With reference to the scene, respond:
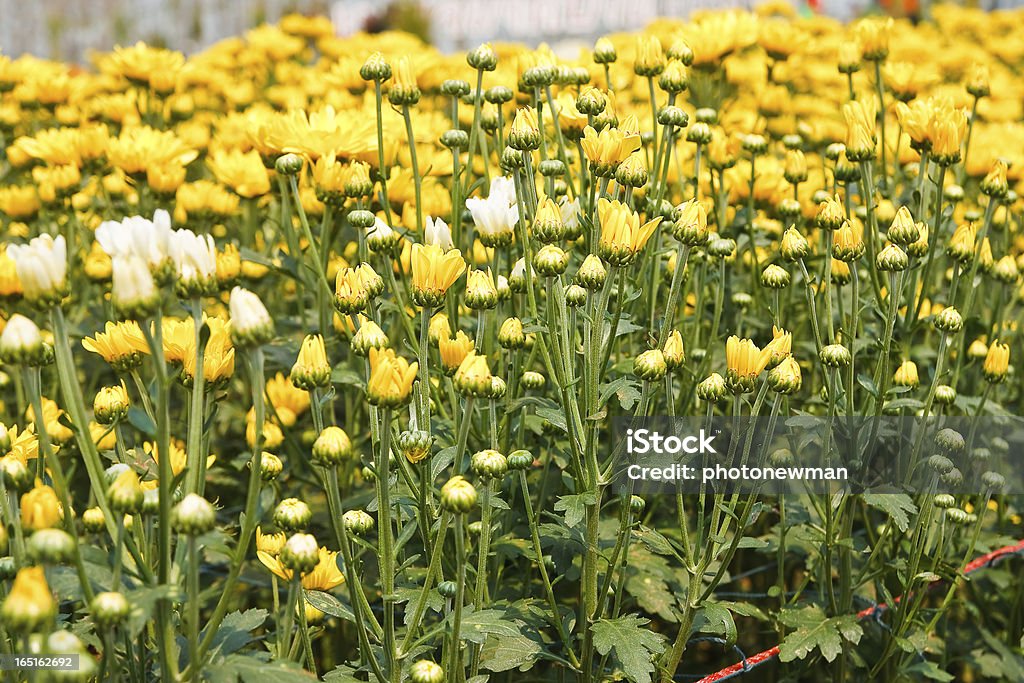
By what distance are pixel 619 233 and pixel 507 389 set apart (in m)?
0.41

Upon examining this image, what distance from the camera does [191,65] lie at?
12.9 ft

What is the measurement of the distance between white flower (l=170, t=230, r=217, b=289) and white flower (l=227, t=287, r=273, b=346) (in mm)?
96

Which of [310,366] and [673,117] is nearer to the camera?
[310,366]

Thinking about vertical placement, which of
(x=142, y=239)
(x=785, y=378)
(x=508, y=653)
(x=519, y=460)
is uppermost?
(x=142, y=239)

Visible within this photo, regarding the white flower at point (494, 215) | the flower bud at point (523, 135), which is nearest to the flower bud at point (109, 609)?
the white flower at point (494, 215)

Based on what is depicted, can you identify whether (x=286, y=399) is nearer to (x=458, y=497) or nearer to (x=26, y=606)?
Result: (x=458, y=497)

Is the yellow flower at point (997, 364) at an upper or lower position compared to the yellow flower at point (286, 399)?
upper

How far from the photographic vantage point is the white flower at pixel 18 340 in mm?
1204

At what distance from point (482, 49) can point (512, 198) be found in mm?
437

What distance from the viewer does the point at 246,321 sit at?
1.23 meters

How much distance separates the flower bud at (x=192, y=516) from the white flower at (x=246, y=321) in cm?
20

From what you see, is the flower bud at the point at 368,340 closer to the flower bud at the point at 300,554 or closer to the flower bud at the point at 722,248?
the flower bud at the point at 300,554

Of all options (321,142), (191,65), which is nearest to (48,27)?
(191,65)

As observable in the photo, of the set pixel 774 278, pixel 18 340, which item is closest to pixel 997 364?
pixel 774 278
